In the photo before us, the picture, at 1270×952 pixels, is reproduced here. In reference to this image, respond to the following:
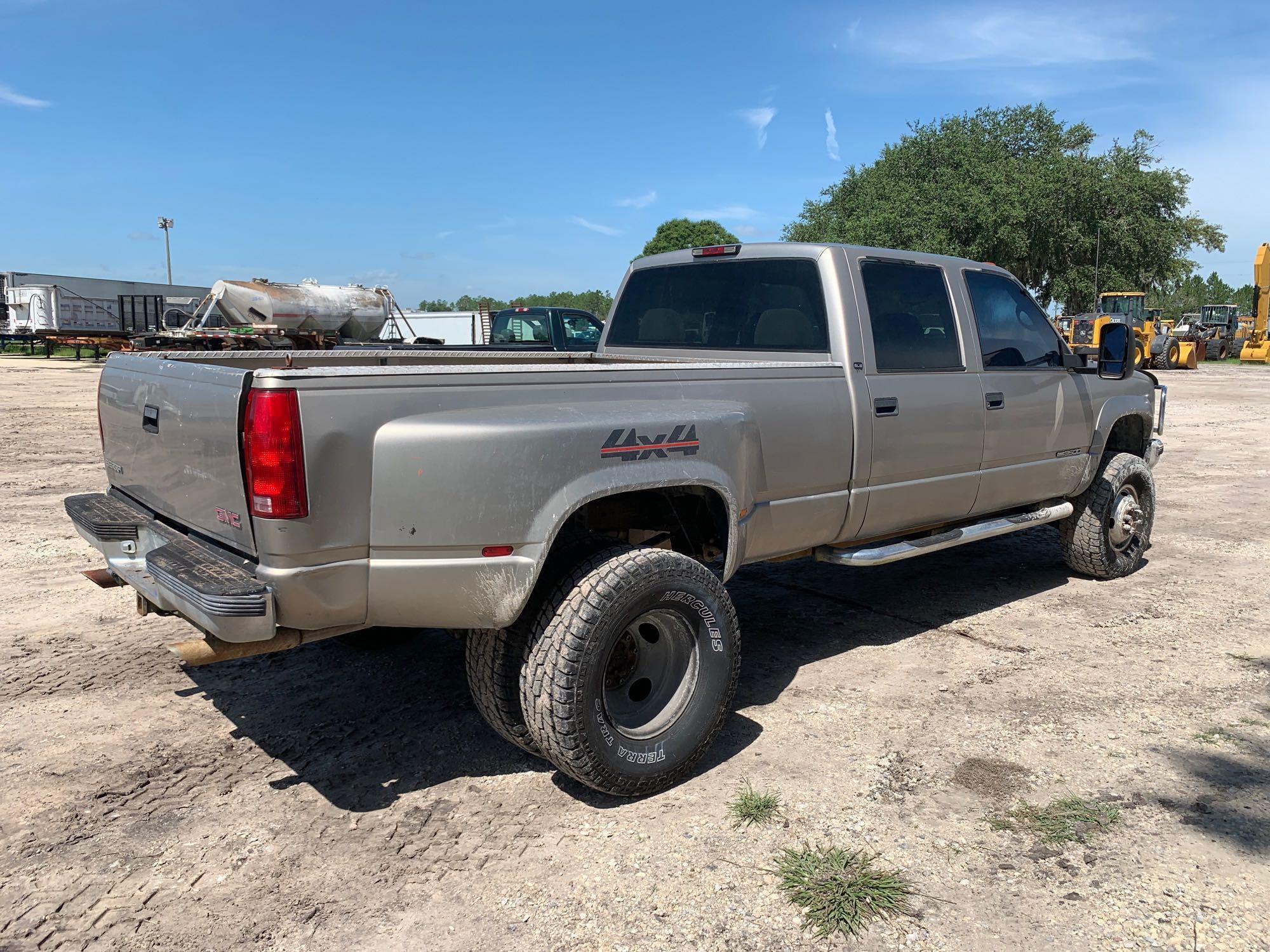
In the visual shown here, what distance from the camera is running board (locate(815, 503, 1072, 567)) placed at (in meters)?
4.51

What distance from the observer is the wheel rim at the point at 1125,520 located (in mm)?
6176

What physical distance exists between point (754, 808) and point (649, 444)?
1317 mm

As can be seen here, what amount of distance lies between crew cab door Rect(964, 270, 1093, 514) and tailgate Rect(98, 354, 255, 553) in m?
3.72

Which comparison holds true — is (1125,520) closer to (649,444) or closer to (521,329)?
(649,444)

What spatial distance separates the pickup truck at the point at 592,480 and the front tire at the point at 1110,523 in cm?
112

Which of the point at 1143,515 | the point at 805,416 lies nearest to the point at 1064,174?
the point at 1143,515

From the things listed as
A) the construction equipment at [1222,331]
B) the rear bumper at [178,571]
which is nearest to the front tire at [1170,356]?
the construction equipment at [1222,331]

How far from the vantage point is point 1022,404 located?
5.27 m

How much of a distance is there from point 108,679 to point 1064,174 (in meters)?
43.2

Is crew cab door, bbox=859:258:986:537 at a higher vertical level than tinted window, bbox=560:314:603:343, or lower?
lower

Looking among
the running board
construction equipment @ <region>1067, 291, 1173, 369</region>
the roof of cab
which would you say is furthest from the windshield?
the roof of cab

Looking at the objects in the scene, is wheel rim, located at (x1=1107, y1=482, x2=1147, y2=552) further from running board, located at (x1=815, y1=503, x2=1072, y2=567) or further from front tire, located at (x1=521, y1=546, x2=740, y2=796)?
front tire, located at (x1=521, y1=546, x2=740, y2=796)

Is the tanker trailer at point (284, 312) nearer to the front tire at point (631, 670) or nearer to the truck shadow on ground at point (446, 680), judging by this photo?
the truck shadow on ground at point (446, 680)

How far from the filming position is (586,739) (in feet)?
10.4
